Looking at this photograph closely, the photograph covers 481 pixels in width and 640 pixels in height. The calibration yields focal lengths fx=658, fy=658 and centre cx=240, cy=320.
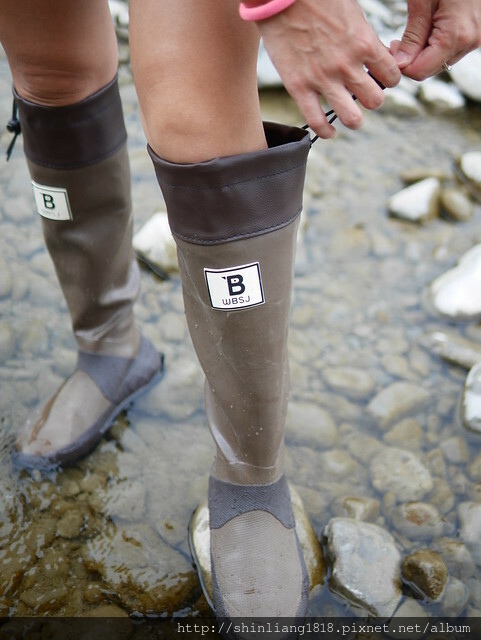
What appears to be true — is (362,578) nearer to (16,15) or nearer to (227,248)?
(227,248)

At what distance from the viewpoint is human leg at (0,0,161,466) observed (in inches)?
49.5

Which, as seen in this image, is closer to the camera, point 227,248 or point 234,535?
point 227,248

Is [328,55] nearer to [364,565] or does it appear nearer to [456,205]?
[364,565]

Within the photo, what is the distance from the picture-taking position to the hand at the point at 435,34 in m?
0.94

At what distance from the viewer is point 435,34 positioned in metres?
0.96

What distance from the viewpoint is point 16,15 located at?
1.18 m

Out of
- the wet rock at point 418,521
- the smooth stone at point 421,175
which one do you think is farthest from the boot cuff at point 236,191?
the smooth stone at point 421,175

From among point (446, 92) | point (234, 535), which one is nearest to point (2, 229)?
point (234, 535)

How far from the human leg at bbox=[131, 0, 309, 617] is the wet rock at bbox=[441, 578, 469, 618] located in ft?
1.01

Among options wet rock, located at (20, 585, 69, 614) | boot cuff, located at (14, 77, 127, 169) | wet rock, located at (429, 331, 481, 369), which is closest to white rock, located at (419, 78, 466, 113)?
wet rock, located at (429, 331, 481, 369)

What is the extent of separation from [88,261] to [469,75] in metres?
2.30

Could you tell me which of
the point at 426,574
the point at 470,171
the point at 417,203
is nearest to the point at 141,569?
the point at 426,574

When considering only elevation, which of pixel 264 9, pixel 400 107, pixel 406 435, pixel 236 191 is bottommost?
pixel 406 435

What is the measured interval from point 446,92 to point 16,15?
2.37 m
